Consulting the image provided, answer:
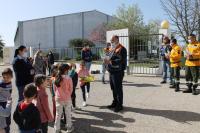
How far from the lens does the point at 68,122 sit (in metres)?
8.17

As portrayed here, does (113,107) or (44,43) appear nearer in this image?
(113,107)

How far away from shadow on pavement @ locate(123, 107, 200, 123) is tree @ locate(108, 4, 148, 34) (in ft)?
156

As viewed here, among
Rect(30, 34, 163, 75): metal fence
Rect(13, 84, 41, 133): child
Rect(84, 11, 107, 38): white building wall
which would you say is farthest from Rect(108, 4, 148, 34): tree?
Rect(13, 84, 41, 133): child

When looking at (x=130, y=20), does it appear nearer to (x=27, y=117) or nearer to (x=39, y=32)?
(x=39, y=32)

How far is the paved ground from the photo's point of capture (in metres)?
8.49

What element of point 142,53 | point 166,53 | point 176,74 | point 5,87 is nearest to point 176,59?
point 176,74

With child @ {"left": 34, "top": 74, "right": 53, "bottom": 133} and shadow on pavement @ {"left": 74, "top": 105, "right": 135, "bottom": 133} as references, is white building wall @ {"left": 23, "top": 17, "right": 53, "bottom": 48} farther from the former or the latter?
child @ {"left": 34, "top": 74, "right": 53, "bottom": 133}

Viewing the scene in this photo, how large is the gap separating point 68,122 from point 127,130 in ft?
4.30

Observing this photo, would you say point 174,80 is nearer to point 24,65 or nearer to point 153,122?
point 153,122

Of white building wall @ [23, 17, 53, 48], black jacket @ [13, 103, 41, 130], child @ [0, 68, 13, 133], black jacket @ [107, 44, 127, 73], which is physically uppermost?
white building wall @ [23, 17, 53, 48]

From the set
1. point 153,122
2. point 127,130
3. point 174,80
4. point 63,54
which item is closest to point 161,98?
point 174,80

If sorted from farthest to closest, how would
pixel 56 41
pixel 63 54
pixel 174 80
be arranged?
1. pixel 56 41
2. pixel 63 54
3. pixel 174 80

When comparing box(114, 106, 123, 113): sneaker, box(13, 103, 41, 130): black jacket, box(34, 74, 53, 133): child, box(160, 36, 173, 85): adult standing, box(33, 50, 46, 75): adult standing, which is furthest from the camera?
box(160, 36, 173, 85): adult standing

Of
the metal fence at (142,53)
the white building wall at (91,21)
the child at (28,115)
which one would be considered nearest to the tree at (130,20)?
the white building wall at (91,21)
